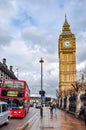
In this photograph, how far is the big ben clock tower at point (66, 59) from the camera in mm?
156375

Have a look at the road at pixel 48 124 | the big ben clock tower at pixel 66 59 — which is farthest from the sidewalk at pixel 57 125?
the big ben clock tower at pixel 66 59

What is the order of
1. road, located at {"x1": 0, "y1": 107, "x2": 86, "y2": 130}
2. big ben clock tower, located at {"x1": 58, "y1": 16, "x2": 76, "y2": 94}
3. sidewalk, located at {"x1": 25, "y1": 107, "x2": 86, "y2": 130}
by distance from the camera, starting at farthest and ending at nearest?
1. big ben clock tower, located at {"x1": 58, "y1": 16, "x2": 76, "y2": 94}
2. road, located at {"x1": 0, "y1": 107, "x2": 86, "y2": 130}
3. sidewalk, located at {"x1": 25, "y1": 107, "x2": 86, "y2": 130}

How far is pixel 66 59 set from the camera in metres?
160

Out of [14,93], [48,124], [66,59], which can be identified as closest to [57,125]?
[48,124]

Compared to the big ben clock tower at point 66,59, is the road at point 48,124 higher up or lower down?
lower down

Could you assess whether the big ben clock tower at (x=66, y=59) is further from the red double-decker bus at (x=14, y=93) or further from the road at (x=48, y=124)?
the road at (x=48, y=124)

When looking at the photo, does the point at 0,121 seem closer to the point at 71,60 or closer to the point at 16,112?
the point at 16,112

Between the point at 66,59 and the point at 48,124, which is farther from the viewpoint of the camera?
the point at 66,59

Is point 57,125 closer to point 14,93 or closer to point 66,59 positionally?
point 14,93

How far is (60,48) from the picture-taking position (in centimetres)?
16138

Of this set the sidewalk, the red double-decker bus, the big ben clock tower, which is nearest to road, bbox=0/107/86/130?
the sidewalk

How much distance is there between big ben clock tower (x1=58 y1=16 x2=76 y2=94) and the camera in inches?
6156

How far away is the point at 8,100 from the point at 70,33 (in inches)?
5245

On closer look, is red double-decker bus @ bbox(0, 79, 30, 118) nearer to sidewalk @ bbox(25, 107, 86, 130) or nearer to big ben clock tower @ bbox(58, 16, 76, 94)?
sidewalk @ bbox(25, 107, 86, 130)
